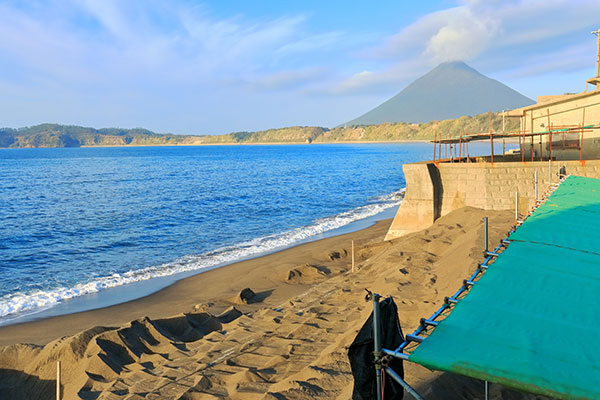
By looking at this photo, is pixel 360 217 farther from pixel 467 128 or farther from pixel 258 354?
pixel 467 128

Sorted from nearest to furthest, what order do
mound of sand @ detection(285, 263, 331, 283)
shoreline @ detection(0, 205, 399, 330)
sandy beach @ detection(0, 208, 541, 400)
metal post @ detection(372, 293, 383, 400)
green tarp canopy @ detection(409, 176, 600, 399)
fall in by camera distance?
green tarp canopy @ detection(409, 176, 600, 399), metal post @ detection(372, 293, 383, 400), sandy beach @ detection(0, 208, 541, 400), shoreline @ detection(0, 205, 399, 330), mound of sand @ detection(285, 263, 331, 283)

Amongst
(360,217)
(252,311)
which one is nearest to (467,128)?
(360,217)

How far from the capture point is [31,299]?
46.9ft

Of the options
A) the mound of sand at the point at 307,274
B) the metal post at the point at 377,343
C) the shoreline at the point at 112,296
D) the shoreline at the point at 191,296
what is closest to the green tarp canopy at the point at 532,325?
the metal post at the point at 377,343

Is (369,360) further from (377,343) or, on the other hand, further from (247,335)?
(247,335)

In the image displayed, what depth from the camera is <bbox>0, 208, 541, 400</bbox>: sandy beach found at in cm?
645

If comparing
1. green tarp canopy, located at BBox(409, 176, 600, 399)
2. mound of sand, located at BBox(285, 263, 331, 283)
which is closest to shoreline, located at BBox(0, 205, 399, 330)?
mound of sand, located at BBox(285, 263, 331, 283)

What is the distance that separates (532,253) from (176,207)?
3092 cm

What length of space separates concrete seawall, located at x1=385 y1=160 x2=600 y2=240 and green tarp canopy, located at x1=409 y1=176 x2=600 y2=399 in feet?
32.5

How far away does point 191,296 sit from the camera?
14125 millimetres

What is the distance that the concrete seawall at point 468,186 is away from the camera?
615 inches

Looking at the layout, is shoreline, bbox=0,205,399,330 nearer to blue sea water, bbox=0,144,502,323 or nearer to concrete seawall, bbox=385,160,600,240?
blue sea water, bbox=0,144,502,323

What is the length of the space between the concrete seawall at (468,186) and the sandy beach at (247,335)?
0.96m

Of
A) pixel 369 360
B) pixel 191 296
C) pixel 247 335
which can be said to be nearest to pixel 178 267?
pixel 191 296
